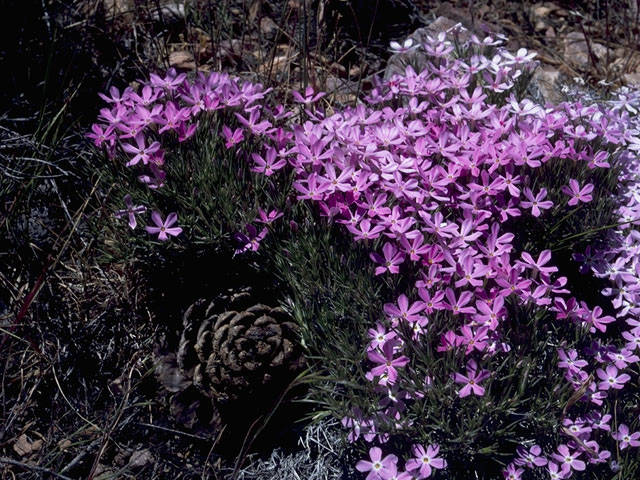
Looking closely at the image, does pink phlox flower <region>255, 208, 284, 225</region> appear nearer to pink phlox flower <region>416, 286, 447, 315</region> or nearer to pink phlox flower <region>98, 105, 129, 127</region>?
pink phlox flower <region>416, 286, 447, 315</region>

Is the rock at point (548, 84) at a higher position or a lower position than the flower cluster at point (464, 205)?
lower

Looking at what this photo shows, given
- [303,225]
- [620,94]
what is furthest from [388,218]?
[620,94]

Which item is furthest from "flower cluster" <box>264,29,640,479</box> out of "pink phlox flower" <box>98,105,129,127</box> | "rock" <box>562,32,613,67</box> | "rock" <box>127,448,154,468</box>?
"rock" <box>562,32,613,67</box>

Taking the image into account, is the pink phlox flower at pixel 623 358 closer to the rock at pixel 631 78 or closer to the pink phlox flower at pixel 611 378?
the pink phlox flower at pixel 611 378

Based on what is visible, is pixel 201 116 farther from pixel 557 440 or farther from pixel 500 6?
pixel 500 6

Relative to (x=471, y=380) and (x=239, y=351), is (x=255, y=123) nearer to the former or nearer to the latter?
(x=239, y=351)

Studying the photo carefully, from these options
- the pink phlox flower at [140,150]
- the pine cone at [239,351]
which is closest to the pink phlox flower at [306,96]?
the pink phlox flower at [140,150]
